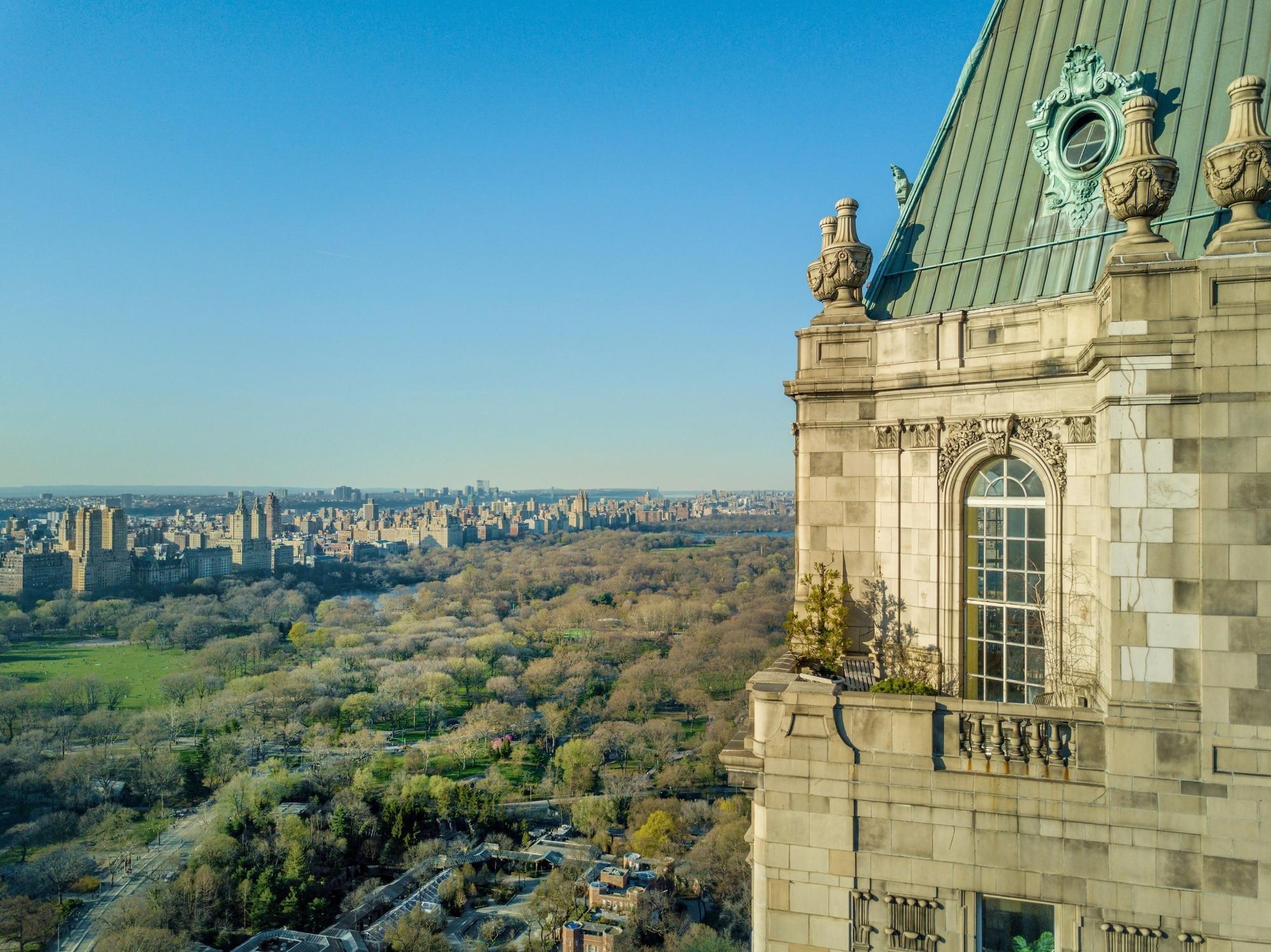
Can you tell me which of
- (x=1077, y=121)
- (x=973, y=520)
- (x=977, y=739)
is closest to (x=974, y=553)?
(x=973, y=520)

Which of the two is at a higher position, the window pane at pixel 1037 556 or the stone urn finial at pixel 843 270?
the stone urn finial at pixel 843 270

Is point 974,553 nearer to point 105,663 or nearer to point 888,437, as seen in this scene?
point 888,437

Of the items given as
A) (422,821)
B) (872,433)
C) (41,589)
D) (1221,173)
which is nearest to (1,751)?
(422,821)

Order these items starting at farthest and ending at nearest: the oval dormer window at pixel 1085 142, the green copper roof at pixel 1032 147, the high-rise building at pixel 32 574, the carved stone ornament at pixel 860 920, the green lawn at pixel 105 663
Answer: the high-rise building at pixel 32 574
the green lawn at pixel 105 663
the oval dormer window at pixel 1085 142
the green copper roof at pixel 1032 147
the carved stone ornament at pixel 860 920

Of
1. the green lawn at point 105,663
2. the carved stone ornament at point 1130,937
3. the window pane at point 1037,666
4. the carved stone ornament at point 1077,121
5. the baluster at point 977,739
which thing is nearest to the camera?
the carved stone ornament at point 1130,937

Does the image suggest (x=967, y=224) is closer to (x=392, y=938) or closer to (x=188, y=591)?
(x=392, y=938)

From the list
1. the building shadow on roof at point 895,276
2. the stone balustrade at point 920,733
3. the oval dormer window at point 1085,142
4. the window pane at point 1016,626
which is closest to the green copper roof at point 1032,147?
the building shadow on roof at point 895,276

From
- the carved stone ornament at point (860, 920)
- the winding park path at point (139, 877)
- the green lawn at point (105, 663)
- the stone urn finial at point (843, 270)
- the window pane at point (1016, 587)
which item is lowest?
the winding park path at point (139, 877)

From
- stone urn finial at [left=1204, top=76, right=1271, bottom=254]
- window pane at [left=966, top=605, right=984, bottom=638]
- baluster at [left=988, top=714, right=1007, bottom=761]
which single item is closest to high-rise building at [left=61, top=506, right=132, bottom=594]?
window pane at [left=966, top=605, right=984, bottom=638]

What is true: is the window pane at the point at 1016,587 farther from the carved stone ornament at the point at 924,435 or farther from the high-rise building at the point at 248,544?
the high-rise building at the point at 248,544
